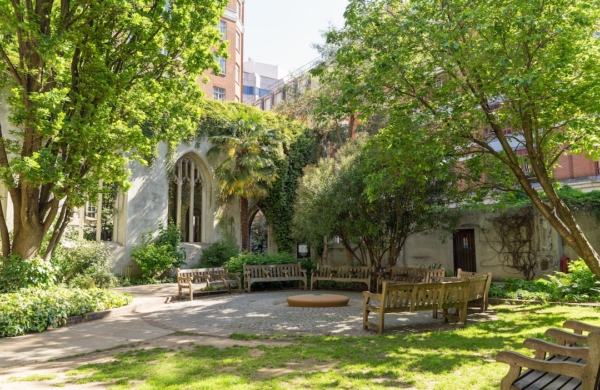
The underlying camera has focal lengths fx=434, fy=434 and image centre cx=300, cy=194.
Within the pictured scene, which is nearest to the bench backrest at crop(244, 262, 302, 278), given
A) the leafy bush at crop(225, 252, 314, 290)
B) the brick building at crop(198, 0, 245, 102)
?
A: the leafy bush at crop(225, 252, 314, 290)

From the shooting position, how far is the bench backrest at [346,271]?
14.4m

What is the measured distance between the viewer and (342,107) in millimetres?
9125

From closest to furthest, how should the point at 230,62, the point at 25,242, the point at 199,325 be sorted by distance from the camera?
the point at 199,325
the point at 25,242
the point at 230,62

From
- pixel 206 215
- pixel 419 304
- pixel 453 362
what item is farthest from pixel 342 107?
pixel 206 215

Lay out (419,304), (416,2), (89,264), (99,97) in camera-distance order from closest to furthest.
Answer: (419,304), (416,2), (99,97), (89,264)

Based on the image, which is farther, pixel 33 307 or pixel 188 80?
pixel 188 80

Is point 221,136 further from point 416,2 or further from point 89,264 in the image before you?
point 416,2

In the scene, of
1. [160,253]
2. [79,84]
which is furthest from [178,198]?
[79,84]

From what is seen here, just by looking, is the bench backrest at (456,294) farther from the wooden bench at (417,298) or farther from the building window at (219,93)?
the building window at (219,93)

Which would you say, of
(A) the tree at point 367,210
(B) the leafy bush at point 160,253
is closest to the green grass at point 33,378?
(A) the tree at point 367,210

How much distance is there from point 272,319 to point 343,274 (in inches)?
236

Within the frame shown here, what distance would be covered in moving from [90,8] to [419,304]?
9023mm

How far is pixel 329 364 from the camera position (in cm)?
544

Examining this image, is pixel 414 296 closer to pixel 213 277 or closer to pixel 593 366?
pixel 593 366
